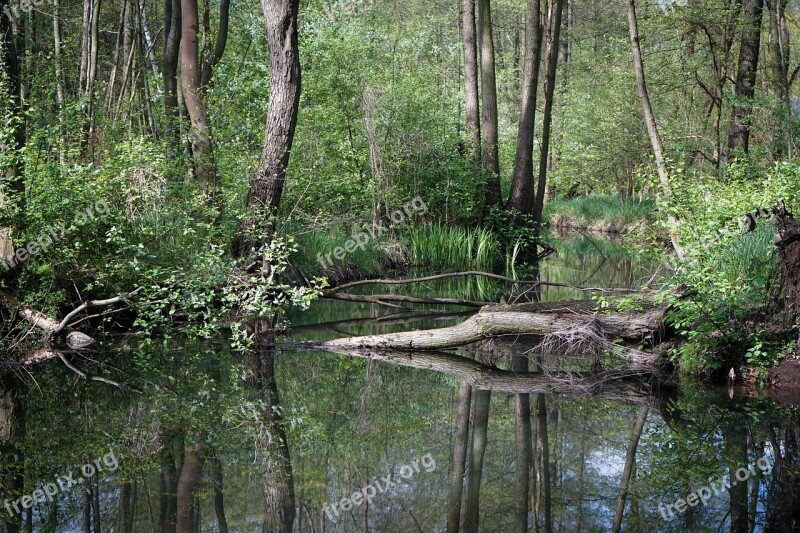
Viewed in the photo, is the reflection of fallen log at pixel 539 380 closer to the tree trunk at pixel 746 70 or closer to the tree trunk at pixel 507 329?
the tree trunk at pixel 507 329

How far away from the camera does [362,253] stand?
13.3m

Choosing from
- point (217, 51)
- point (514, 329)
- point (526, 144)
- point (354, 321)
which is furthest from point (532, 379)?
point (526, 144)

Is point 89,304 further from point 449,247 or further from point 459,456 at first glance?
point 449,247

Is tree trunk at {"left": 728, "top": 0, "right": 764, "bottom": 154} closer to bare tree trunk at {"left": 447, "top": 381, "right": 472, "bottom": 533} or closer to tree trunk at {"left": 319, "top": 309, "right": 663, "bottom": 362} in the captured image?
tree trunk at {"left": 319, "top": 309, "right": 663, "bottom": 362}

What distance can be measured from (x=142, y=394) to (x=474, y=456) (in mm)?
2987

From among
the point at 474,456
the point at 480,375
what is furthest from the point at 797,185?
the point at 474,456

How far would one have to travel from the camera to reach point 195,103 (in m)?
11.6

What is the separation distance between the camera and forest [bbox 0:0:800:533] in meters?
4.55

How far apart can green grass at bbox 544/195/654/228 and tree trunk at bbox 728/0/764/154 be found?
576 cm

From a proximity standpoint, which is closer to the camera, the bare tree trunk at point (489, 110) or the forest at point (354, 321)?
the forest at point (354, 321)

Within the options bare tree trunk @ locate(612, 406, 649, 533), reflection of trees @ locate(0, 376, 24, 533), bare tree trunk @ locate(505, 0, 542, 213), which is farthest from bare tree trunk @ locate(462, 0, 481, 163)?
reflection of trees @ locate(0, 376, 24, 533)

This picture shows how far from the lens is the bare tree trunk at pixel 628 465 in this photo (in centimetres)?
425

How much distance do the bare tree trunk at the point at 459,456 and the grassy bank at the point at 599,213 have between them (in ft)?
54.0

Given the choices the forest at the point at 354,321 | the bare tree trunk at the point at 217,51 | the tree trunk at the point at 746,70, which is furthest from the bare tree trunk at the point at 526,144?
the bare tree trunk at the point at 217,51
